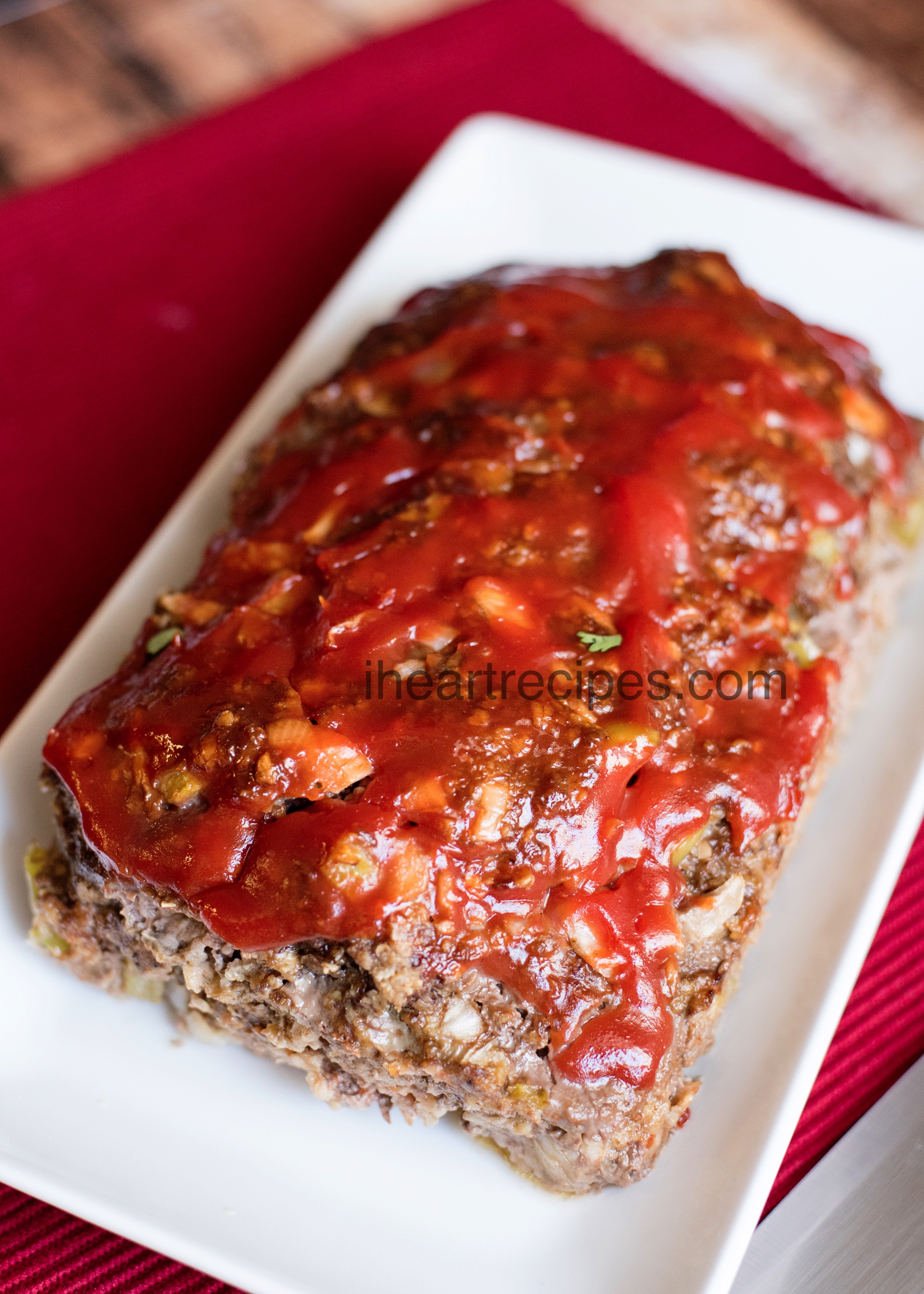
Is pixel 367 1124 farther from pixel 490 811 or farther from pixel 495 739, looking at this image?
pixel 495 739

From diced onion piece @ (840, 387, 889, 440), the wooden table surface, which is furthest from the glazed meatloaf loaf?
the wooden table surface

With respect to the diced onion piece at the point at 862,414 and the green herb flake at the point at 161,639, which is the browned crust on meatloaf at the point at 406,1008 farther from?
the diced onion piece at the point at 862,414

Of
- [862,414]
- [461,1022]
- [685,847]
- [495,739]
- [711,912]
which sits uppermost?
[862,414]

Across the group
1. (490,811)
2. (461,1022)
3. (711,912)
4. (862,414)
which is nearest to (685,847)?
(711,912)

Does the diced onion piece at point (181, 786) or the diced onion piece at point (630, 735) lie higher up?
the diced onion piece at point (630, 735)

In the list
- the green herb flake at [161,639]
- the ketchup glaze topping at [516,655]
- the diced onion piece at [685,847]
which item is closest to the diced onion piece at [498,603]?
the ketchup glaze topping at [516,655]

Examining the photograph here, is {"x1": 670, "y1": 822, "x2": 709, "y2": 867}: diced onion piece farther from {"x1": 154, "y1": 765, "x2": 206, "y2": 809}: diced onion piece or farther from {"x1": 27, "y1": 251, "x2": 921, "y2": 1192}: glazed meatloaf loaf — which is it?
{"x1": 154, "y1": 765, "x2": 206, "y2": 809}: diced onion piece

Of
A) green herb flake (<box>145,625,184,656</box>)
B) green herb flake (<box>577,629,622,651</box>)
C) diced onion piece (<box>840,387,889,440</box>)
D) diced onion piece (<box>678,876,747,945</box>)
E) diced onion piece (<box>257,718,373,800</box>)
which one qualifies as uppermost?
diced onion piece (<box>840,387,889,440</box>)
